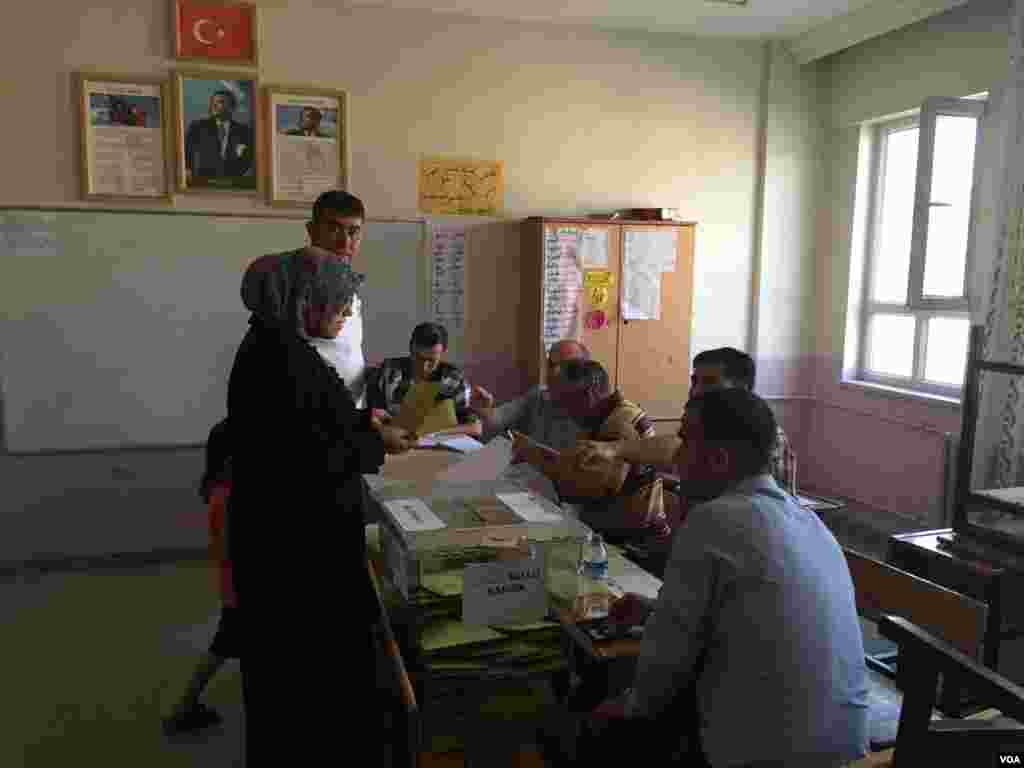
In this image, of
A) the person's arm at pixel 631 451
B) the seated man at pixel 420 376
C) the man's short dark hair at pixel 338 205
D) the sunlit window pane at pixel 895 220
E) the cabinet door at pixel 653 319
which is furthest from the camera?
the sunlit window pane at pixel 895 220

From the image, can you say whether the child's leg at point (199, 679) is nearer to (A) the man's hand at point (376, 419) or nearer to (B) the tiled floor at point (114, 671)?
(B) the tiled floor at point (114, 671)

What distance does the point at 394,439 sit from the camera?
1860 mm

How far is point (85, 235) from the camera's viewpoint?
4000 mm

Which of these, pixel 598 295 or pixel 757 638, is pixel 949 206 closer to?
pixel 598 295

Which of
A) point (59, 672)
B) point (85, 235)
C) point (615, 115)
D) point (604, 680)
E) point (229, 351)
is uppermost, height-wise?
point (615, 115)

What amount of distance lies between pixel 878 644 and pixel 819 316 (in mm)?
2452

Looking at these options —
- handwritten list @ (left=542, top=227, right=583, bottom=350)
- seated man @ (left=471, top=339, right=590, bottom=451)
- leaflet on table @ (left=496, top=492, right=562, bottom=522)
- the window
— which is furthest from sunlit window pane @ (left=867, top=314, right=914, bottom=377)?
leaflet on table @ (left=496, top=492, right=562, bottom=522)

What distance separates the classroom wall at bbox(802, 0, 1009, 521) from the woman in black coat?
3529mm

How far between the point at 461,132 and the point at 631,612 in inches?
134

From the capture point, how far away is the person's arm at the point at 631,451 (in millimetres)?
2184

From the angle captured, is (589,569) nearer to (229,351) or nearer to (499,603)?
(499,603)

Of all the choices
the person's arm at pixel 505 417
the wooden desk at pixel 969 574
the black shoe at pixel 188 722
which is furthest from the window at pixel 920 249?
the black shoe at pixel 188 722

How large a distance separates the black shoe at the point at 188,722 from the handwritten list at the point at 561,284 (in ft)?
8.10

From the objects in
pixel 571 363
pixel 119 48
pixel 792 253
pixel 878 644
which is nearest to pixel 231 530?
pixel 571 363
